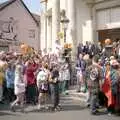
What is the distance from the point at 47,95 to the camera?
1650 centimetres

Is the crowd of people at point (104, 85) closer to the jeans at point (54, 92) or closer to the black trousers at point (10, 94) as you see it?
the jeans at point (54, 92)

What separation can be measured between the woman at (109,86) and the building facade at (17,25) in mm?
31407

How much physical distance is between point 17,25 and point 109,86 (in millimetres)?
35492

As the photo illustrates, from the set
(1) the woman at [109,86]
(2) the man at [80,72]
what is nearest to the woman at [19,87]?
(1) the woman at [109,86]

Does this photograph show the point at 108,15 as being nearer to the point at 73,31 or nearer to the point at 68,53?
the point at 73,31

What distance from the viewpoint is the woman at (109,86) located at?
49.8 ft

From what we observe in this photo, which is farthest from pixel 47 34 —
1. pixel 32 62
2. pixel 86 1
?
pixel 32 62

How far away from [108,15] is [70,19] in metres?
2.60

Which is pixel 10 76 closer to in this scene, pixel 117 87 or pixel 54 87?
pixel 54 87

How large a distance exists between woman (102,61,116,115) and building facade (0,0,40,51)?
3141 cm

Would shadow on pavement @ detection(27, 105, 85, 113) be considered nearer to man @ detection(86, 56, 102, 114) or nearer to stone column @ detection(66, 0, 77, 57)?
man @ detection(86, 56, 102, 114)

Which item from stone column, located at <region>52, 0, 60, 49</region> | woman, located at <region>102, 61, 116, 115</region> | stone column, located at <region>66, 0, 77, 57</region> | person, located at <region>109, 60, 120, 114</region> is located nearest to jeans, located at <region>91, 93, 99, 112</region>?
woman, located at <region>102, 61, 116, 115</region>

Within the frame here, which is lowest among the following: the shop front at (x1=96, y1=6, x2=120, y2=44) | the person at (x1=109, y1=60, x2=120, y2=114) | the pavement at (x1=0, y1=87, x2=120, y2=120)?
the pavement at (x1=0, y1=87, x2=120, y2=120)

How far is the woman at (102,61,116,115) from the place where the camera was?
49.8 ft
